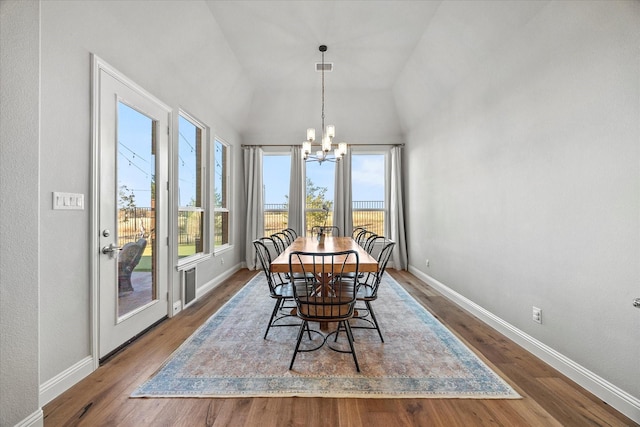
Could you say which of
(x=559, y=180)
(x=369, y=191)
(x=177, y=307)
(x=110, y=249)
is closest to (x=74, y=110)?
(x=110, y=249)

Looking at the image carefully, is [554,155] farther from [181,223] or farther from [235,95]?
[235,95]

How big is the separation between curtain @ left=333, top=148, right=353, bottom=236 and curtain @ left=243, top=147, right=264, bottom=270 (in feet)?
4.82

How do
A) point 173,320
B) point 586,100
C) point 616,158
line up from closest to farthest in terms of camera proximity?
1. point 616,158
2. point 586,100
3. point 173,320

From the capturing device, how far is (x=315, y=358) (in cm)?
226

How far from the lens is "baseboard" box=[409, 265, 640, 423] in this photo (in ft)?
5.41

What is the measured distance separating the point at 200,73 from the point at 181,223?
72.0 inches

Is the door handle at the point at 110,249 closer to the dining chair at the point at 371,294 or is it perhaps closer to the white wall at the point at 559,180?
the dining chair at the point at 371,294

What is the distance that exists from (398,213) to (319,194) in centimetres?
157

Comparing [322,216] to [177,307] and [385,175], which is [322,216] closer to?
[385,175]

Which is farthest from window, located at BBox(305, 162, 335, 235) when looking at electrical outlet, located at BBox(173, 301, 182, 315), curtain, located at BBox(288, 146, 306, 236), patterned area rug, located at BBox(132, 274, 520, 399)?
patterned area rug, located at BBox(132, 274, 520, 399)

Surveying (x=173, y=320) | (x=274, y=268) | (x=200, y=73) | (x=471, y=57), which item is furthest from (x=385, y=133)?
(x=173, y=320)

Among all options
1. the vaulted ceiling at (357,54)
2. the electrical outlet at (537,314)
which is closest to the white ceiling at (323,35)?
the vaulted ceiling at (357,54)

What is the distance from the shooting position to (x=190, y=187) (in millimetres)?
3830

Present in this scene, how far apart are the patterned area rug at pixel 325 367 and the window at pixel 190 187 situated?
1263mm
